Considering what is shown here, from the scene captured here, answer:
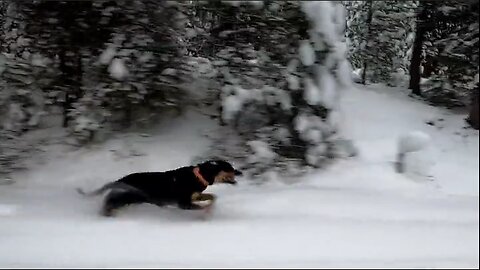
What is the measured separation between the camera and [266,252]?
3.19m

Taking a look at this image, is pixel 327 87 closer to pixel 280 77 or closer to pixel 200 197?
pixel 280 77

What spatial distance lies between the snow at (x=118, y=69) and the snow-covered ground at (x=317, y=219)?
3.64 ft

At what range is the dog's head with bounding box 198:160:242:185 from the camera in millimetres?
4148

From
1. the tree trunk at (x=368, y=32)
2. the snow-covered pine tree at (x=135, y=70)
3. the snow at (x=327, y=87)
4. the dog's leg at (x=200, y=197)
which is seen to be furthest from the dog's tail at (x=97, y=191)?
the tree trunk at (x=368, y=32)

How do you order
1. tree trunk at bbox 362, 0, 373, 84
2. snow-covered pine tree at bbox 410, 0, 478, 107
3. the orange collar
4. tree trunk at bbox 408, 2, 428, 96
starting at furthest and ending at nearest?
tree trunk at bbox 362, 0, 373, 84
tree trunk at bbox 408, 2, 428, 96
the orange collar
snow-covered pine tree at bbox 410, 0, 478, 107

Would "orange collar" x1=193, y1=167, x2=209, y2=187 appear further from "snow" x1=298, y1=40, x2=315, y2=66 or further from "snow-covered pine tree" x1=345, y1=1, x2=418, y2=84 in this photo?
"snow-covered pine tree" x1=345, y1=1, x2=418, y2=84

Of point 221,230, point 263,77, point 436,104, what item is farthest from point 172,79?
point 436,104

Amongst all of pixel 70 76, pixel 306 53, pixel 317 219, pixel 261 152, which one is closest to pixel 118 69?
pixel 70 76

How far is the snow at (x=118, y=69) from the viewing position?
5.10 metres

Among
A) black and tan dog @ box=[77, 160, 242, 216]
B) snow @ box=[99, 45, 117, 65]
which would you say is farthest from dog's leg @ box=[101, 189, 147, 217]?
snow @ box=[99, 45, 117, 65]

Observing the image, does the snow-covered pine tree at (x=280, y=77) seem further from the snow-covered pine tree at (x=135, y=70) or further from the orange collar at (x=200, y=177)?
the orange collar at (x=200, y=177)

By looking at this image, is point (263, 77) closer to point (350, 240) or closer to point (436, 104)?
point (436, 104)

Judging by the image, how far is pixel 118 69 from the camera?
16.7 feet

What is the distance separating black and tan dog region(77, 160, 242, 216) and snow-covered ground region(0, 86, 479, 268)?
10cm
